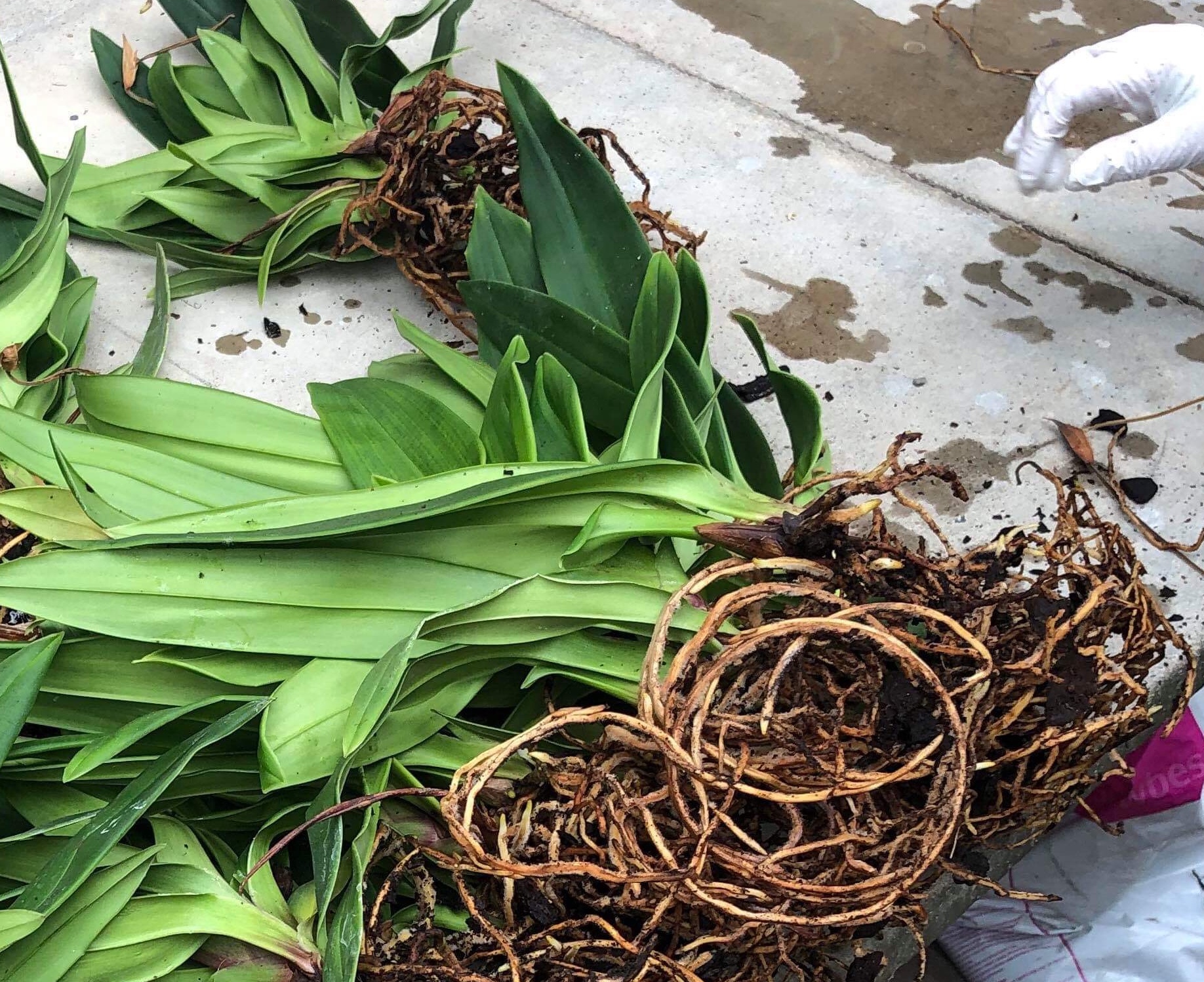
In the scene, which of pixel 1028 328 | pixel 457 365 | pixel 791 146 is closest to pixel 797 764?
pixel 457 365

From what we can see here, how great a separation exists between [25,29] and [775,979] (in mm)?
1822

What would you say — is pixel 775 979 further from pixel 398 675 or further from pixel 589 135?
pixel 589 135

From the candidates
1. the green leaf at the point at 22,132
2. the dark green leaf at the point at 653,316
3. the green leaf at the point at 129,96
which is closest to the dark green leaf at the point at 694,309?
the dark green leaf at the point at 653,316

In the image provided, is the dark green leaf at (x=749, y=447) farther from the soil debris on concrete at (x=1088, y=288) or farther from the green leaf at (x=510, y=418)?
the soil debris on concrete at (x=1088, y=288)

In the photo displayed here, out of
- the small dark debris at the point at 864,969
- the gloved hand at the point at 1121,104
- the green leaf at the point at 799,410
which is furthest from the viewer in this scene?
the gloved hand at the point at 1121,104

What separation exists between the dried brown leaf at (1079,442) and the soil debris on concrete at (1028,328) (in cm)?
14

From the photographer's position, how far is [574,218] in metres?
1.05

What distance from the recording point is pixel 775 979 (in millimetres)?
832

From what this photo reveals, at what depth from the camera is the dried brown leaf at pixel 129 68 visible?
1.56m

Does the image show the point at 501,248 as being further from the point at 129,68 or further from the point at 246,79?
the point at 129,68

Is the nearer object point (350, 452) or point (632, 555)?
point (632, 555)

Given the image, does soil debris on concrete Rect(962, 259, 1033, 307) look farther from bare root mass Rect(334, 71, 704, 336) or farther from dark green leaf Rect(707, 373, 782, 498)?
dark green leaf Rect(707, 373, 782, 498)

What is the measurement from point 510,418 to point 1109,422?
0.67 m

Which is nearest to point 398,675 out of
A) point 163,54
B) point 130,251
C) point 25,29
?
point 130,251
